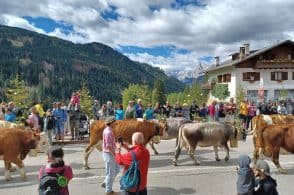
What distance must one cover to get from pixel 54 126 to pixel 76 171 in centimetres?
656

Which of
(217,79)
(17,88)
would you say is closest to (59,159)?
(17,88)

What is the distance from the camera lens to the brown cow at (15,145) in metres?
11.6

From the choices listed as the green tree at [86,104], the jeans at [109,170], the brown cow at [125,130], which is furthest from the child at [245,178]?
the green tree at [86,104]

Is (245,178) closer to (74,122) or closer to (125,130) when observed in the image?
(125,130)

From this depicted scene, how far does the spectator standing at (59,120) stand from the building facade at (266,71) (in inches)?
1567

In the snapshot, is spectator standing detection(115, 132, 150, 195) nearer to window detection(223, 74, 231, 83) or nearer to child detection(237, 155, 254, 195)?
child detection(237, 155, 254, 195)

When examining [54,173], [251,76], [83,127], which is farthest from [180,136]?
[251,76]

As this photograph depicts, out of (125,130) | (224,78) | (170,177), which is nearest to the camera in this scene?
(170,177)

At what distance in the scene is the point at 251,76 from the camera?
58000mm

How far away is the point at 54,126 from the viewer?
61.5 ft

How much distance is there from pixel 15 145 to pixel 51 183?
612 centimetres

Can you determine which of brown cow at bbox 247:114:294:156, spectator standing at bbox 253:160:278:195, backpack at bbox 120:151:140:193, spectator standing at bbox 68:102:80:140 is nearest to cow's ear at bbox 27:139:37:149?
backpack at bbox 120:151:140:193

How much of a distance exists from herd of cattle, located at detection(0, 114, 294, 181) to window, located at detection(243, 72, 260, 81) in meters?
42.8

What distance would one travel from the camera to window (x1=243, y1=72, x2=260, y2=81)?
57.9m
